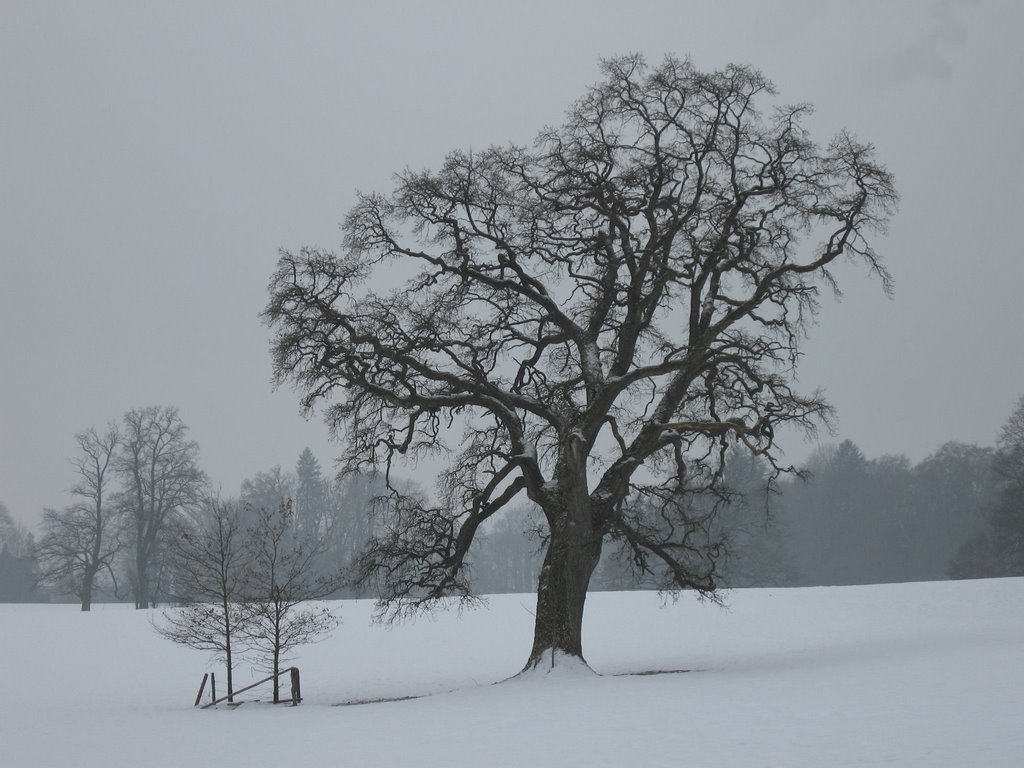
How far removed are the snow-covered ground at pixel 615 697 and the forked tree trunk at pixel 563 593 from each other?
89 cm

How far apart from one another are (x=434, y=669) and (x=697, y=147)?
16212 mm

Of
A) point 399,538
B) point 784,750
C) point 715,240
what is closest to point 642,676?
point 399,538

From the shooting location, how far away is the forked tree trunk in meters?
15.8

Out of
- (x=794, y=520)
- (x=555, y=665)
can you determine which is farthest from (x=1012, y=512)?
(x=555, y=665)

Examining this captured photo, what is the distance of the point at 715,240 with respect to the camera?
59.9ft

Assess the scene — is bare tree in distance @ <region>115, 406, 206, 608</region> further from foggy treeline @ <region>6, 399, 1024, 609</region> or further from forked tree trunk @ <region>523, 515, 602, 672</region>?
forked tree trunk @ <region>523, 515, 602, 672</region>

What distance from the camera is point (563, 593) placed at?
16172 mm

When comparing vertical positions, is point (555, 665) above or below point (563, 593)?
below

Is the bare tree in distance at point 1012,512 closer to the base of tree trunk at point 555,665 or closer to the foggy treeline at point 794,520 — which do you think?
the foggy treeline at point 794,520

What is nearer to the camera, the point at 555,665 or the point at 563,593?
the point at 555,665

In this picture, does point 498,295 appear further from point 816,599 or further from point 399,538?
point 816,599

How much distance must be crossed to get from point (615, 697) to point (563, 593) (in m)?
3.40

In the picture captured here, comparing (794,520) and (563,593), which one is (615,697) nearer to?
(563,593)

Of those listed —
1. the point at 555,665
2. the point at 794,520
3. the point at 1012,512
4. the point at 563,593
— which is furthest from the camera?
the point at 794,520
